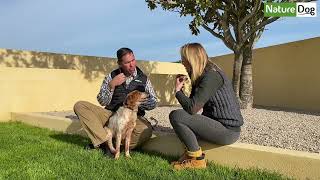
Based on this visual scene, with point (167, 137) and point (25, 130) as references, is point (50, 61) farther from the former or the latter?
point (167, 137)

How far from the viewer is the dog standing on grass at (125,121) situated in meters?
6.11

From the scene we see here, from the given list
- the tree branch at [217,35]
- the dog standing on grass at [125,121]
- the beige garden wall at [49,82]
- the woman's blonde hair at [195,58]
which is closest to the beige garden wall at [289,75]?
the beige garden wall at [49,82]

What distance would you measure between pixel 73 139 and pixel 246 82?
6490 mm

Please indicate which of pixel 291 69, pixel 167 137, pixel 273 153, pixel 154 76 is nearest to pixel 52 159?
pixel 167 137

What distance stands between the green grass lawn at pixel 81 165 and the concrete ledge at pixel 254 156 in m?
0.13

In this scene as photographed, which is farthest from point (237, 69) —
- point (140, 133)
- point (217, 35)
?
point (140, 133)

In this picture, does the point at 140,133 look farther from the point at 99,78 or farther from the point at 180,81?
the point at 99,78

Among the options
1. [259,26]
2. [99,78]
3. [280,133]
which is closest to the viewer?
[280,133]

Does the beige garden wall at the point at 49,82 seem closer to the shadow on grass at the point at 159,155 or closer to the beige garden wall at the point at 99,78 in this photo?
the beige garden wall at the point at 99,78

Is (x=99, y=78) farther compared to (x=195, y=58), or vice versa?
(x=99, y=78)

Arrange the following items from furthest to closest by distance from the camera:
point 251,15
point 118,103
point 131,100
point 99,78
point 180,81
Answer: point 99,78, point 251,15, point 118,103, point 131,100, point 180,81

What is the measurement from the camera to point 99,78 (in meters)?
13.5

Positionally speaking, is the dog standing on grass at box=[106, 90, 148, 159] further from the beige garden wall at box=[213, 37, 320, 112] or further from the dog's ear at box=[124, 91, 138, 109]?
the beige garden wall at box=[213, 37, 320, 112]

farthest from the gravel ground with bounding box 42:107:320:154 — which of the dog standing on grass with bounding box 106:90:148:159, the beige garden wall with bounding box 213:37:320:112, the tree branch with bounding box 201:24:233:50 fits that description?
the beige garden wall with bounding box 213:37:320:112
